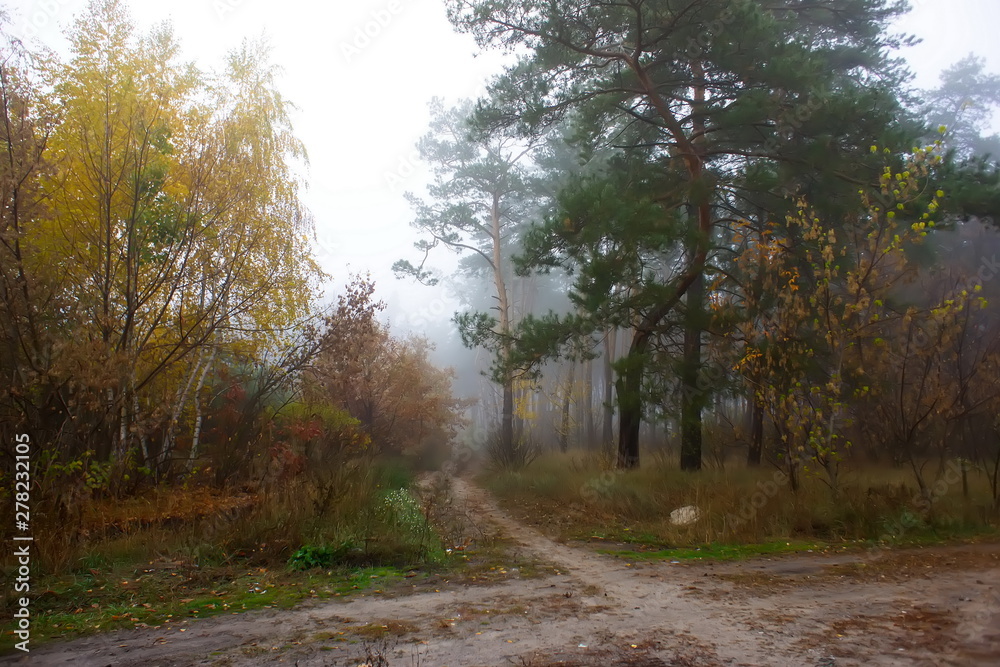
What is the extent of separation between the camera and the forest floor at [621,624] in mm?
3893

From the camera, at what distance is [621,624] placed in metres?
4.61

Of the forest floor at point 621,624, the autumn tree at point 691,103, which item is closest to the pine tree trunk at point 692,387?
the autumn tree at point 691,103

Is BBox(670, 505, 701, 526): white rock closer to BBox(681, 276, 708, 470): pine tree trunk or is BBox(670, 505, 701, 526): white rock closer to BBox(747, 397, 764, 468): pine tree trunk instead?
BBox(681, 276, 708, 470): pine tree trunk

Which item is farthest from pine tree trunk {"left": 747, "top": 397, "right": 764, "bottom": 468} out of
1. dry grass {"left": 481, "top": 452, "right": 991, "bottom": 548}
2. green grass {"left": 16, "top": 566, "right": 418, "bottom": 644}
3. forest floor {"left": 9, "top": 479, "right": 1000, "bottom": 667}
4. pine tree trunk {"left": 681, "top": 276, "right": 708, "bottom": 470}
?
green grass {"left": 16, "top": 566, "right": 418, "bottom": 644}

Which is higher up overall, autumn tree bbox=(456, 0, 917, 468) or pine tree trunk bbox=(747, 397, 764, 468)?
autumn tree bbox=(456, 0, 917, 468)

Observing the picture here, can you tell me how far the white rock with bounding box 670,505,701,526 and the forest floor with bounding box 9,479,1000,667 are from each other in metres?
2.64

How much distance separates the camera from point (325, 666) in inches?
147

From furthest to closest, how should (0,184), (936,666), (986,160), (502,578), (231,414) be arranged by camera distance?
(231,414) → (986,160) → (0,184) → (502,578) → (936,666)

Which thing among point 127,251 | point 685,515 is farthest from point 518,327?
point 127,251

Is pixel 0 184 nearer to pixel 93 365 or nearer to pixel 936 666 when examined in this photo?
pixel 93 365

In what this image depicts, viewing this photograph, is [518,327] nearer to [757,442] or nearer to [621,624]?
[757,442]

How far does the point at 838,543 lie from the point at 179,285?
34.0 feet

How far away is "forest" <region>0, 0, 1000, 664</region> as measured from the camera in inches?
274

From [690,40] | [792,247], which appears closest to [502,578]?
[792,247]
